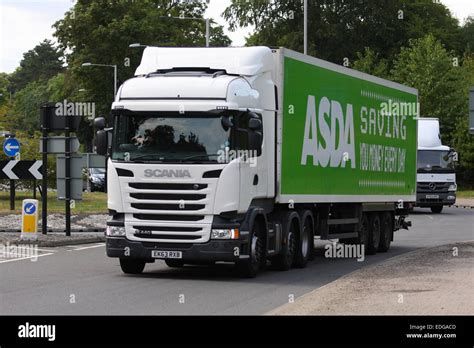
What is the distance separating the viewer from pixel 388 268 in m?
19.6

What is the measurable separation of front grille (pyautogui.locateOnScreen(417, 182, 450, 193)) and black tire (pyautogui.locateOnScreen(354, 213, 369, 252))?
75.1ft

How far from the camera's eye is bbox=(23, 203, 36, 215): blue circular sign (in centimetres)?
2445

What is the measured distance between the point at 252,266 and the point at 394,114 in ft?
29.2

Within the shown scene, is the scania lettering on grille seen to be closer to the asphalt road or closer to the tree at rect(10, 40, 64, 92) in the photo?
the asphalt road

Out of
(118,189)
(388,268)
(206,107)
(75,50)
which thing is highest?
(75,50)

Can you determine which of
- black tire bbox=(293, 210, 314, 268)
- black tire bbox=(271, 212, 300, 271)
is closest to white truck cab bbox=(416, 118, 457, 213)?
black tire bbox=(293, 210, 314, 268)

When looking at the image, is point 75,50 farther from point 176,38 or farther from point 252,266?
point 252,266

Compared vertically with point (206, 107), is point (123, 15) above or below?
above

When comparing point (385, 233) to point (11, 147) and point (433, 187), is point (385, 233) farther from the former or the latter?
point (433, 187)

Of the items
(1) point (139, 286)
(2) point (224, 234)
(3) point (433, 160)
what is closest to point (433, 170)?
(3) point (433, 160)

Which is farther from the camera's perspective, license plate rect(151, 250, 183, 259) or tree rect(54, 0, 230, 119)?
tree rect(54, 0, 230, 119)

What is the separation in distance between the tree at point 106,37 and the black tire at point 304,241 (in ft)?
161

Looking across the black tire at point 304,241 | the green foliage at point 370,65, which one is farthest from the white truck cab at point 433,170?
the black tire at point 304,241
